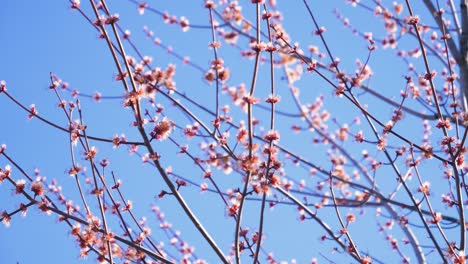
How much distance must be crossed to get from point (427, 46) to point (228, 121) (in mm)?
3161

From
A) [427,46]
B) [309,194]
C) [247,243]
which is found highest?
[427,46]

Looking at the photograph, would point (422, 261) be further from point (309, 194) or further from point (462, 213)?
point (462, 213)

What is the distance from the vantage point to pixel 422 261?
581cm

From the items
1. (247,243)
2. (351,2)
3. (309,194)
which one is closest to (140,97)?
(247,243)

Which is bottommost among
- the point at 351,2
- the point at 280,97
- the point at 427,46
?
the point at 280,97

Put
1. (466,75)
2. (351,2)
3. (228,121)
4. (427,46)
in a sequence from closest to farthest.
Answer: (228,121) → (466,75) → (427,46) → (351,2)

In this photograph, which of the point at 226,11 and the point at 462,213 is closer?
the point at 462,213

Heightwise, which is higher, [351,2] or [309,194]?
[351,2]

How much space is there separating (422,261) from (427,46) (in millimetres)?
2771

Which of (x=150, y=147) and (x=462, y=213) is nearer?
(x=150, y=147)

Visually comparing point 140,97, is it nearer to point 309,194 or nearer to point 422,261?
point 309,194

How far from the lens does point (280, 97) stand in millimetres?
3432

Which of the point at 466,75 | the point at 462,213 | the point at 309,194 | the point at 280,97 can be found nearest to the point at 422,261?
the point at 309,194

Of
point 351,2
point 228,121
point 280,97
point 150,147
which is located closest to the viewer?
point 150,147
